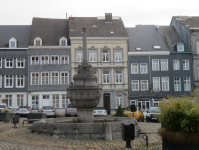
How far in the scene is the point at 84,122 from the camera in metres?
14.5

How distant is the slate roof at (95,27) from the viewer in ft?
137

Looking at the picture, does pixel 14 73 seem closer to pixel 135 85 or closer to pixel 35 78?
pixel 35 78

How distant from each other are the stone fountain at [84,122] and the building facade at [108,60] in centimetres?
2583

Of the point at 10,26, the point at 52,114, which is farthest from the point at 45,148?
the point at 10,26

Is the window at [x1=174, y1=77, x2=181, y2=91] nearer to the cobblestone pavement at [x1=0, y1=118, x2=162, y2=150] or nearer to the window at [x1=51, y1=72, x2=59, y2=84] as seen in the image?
the window at [x1=51, y1=72, x2=59, y2=84]

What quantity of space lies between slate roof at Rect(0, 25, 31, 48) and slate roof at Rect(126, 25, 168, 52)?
50.0 ft

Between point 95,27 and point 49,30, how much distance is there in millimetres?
6869

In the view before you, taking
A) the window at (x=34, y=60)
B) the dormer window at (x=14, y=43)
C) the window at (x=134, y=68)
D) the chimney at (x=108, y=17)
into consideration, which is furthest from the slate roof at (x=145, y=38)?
the dormer window at (x=14, y=43)

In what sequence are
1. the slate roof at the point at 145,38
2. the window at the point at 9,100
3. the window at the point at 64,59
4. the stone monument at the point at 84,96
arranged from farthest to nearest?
the slate roof at the point at 145,38, the window at the point at 64,59, the window at the point at 9,100, the stone monument at the point at 84,96

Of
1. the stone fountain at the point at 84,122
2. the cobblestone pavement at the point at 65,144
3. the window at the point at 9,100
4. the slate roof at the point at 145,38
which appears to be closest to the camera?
the cobblestone pavement at the point at 65,144

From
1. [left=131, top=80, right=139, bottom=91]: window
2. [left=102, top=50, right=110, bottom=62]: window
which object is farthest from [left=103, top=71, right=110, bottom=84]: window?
[left=131, top=80, right=139, bottom=91]: window

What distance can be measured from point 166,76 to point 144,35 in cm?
760

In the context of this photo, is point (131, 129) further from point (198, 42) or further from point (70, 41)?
point (198, 42)

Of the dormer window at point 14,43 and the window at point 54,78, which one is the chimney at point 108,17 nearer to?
the window at point 54,78
